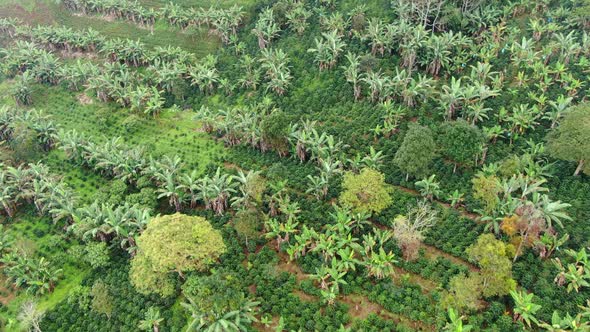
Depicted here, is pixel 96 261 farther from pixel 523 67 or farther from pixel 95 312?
pixel 523 67

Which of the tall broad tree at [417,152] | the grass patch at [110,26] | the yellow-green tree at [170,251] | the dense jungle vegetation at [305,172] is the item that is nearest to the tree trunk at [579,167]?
the dense jungle vegetation at [305,172]

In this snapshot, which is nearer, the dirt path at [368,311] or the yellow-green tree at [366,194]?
the dirt path at [368,311]

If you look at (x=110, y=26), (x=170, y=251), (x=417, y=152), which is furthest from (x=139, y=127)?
(x=417, y=152)

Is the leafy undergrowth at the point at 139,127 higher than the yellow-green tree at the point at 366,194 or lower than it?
lower

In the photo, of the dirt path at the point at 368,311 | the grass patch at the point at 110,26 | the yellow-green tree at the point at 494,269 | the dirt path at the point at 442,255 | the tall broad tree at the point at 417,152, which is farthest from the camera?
the grass patch at the point at 110,26

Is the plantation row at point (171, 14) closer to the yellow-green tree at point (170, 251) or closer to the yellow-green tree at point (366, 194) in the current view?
the yellow-green tree at point (366, 194)

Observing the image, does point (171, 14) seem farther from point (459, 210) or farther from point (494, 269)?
point (494, 269)
